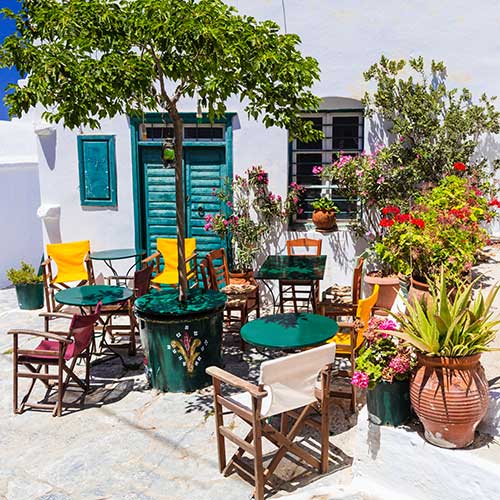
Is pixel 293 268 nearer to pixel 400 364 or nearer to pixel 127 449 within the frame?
pixel 127 449

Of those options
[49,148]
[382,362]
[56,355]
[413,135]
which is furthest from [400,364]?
[49,148]

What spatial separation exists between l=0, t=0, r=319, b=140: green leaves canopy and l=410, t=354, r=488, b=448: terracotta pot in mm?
2705

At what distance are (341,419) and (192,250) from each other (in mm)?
3951

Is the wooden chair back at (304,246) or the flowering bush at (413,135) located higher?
the flowering bush at (413,135)

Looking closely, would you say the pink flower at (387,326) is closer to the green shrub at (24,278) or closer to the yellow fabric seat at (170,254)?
the yellow fabric seat at (170,254)

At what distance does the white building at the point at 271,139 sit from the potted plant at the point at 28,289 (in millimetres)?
782

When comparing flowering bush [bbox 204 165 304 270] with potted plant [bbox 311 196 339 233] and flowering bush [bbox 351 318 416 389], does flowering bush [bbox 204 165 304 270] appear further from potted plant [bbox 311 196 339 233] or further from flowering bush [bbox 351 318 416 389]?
flowering bush [bbox 351 318 416 389]

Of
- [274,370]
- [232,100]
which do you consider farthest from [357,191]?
[274,370]

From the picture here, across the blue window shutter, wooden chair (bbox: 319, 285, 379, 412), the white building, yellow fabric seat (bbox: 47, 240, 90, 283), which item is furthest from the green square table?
the blue window shutter

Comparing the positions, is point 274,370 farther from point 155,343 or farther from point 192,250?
point 192,250

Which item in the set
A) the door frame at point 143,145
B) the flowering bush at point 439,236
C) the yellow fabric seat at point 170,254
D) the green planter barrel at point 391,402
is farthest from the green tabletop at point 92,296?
the green planter barrel at point 391,402

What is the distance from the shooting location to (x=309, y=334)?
15.9ft

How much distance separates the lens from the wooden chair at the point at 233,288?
684 centimetres

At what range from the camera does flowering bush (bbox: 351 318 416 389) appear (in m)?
3.85
